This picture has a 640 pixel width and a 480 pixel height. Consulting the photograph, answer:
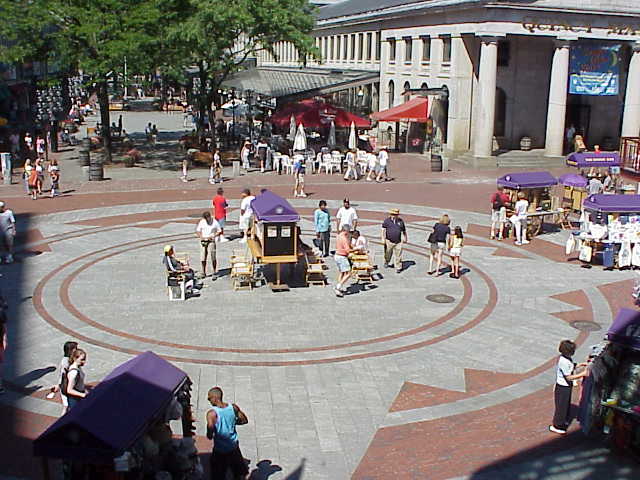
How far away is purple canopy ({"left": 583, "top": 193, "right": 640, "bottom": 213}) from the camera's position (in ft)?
66.2

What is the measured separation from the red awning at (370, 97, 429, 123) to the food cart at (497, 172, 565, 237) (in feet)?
69.6

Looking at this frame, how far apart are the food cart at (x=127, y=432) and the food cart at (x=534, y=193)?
16998mm

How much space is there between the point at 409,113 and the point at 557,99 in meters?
9.36

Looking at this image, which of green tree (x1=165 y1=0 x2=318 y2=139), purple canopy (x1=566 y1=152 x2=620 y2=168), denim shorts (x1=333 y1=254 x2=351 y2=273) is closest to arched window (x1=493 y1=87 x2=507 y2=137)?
green tree (x1=165 y1=0 x2=318 y2=139)

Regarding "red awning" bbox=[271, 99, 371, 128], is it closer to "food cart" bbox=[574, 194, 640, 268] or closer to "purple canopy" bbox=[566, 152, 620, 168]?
"purple canopy" bbox=[566, 152, 620, 168]

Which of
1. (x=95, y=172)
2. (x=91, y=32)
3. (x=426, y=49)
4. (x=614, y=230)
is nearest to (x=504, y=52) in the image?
(x=426, y=49)

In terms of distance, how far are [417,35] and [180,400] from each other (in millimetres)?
42263

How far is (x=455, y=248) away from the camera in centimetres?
1873

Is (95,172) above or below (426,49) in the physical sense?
below

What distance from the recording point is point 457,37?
138ft

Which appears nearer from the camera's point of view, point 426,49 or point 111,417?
point 111,417

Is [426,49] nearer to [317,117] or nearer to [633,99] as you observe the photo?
[317,117]

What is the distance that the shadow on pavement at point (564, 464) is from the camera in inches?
391

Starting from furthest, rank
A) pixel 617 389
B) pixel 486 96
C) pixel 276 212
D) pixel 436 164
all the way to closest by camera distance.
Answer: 1. pixel 486 96
2. pixel 436 164
3. pixel 276 212
4. pixel 617 389
